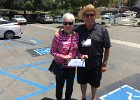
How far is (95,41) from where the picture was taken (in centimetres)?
461

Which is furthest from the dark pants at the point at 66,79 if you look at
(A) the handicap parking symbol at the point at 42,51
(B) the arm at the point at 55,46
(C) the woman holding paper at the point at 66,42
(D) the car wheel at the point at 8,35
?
(D) the car wheel at the point at 8,35

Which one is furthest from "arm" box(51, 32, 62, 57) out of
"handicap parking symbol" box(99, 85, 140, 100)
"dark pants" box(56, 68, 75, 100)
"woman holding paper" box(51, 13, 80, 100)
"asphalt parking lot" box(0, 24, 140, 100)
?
"handicap parking symbol" box(99, 85, 140, 100)

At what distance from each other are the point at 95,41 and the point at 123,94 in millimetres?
2207

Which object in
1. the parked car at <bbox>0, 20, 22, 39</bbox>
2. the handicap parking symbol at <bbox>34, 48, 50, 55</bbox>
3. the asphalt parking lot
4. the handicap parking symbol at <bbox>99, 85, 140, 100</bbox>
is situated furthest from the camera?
the parked car at <bbox>0, 20, 22, 39</bbox>

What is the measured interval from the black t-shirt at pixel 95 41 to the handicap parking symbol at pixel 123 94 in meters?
1.52

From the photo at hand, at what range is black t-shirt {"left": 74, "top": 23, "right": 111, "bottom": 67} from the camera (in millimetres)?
4609

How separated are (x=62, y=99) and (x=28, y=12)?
136ft

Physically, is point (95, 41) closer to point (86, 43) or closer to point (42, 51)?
point (86, 43)

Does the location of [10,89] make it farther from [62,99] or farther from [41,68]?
[41,68]

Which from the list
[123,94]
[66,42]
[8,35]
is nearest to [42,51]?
[8,35]

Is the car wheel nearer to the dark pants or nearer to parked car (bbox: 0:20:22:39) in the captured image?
parked car (bbox: 0:20:22:39)

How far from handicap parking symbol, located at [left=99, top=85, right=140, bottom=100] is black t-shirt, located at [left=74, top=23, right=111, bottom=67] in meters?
1.52

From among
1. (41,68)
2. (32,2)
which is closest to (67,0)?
(32,2)

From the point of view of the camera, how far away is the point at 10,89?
6.41m
